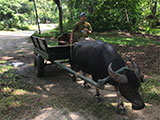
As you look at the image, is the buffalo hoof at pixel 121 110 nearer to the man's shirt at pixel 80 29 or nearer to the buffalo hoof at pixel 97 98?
the buffalo hoof at pixel 97 98

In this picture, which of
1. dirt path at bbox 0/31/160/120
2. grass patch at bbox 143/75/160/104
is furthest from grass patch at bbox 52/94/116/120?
grass patch at bbox 143/75/160/104

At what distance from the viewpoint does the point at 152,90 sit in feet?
14.8

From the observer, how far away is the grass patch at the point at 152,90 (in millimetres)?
4006

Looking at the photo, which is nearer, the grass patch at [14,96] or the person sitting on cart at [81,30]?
the grass patch at [14,96]

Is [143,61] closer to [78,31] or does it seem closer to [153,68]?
[153,68]

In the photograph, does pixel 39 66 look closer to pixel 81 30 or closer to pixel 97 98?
pixel 81 30

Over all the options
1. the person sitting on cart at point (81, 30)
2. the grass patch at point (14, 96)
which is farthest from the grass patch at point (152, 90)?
the grass patch at point (14, 96)

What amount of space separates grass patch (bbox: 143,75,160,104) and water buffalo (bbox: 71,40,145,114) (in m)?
1.04

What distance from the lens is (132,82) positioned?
116 inches

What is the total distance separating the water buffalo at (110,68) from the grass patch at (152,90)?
1.04 metres

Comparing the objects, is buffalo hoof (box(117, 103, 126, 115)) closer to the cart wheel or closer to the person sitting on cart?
the person sitting on cart

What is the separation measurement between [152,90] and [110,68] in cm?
232

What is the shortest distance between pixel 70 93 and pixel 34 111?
125 centimetres

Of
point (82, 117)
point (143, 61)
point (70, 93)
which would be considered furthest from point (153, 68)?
point (82, 117)
